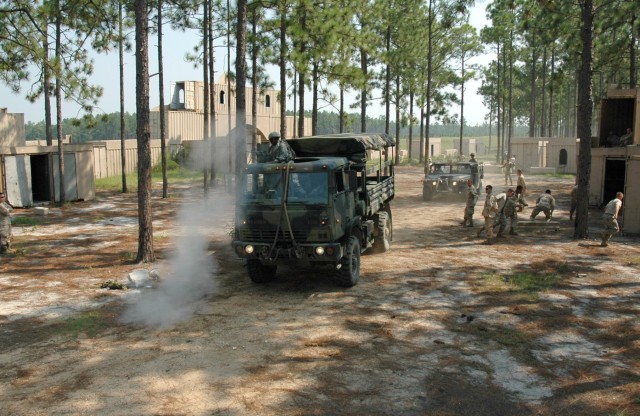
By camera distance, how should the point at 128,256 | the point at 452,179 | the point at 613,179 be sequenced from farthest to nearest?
the point at 452,179
the point at 613,179
the point at 128,256

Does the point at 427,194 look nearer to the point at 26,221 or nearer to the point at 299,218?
the point at 299,218

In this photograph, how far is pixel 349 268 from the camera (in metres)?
10.8

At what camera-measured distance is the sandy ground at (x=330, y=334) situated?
6.49 meters

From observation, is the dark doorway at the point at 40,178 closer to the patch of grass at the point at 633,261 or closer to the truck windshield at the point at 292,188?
the truck windshield at the point at 292,188

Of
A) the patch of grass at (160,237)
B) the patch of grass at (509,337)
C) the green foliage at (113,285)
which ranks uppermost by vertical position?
the patch of grass at (160,237)

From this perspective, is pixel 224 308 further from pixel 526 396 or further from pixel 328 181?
pixel 526 396

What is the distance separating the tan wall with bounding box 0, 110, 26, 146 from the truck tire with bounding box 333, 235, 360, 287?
23606mm

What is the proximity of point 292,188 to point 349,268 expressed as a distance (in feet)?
6.24

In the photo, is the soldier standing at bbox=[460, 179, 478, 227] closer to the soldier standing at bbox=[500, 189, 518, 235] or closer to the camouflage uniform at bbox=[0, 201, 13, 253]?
the soldier standing at bbox=[500, 189, 518, 235]

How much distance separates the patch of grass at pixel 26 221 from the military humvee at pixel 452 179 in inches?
621


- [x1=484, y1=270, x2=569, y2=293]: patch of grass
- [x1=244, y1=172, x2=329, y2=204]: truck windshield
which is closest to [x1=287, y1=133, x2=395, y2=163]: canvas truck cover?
[x1=244, y1=172, x2=329, y2=204]: truck windshield

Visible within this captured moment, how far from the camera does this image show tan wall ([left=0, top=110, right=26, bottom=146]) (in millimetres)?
27969

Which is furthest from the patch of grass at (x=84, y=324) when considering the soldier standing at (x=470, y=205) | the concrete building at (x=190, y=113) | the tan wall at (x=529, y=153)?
the tan wall at (x=529, y=153)

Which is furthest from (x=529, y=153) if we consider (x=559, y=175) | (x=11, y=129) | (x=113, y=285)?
(x=113, y=285)
